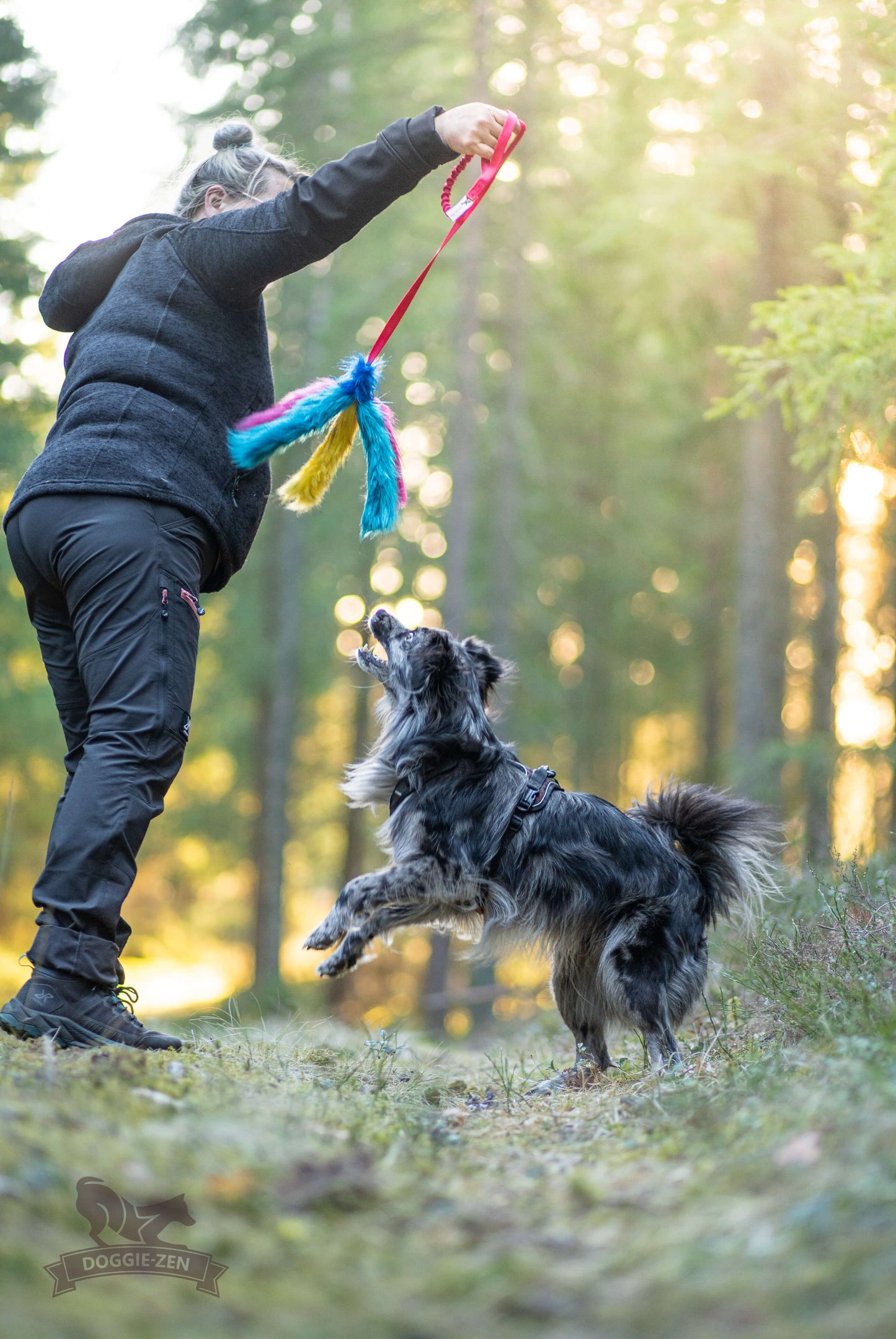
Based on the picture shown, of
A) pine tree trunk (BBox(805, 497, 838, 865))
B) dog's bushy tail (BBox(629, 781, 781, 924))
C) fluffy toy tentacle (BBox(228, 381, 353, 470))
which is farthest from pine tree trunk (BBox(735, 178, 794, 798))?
fluffy toy tentacle (BBox(228, 381, 353, 470))

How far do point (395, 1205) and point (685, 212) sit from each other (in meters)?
9.62

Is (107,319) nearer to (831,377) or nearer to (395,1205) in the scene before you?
(395,1205)

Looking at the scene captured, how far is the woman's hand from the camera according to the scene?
3494mm

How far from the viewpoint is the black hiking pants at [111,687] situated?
3.32 m

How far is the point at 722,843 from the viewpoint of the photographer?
14.1 feet

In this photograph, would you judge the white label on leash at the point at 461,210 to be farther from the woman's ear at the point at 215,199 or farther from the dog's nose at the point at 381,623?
the dog's nose at the point at 381,623

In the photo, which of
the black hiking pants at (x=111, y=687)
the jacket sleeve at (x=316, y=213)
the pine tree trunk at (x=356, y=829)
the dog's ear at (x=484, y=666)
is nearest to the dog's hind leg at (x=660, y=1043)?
the dog's ear at (x=484, y=666)

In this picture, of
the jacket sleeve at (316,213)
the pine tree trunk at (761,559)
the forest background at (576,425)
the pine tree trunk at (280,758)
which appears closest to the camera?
the jacket sleeve at (316,213)

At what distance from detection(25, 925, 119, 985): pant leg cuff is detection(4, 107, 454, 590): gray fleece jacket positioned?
1357 millimetres

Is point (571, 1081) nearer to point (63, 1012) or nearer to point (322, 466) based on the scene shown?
point (63, 1012)

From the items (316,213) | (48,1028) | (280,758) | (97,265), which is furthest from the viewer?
(280,758)

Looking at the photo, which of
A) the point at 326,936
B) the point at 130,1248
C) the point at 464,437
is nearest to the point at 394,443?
the point at 326,936

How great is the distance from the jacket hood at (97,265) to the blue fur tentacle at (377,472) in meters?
0.98

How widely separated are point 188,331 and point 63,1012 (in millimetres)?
2290
